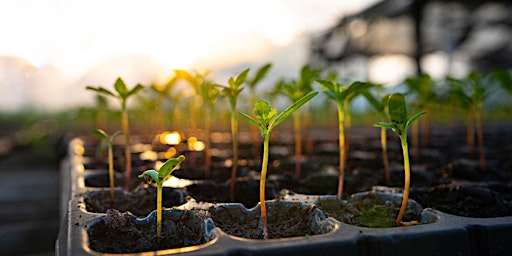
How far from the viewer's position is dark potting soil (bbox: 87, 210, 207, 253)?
70 centimetres

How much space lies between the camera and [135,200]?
1040 millimetres

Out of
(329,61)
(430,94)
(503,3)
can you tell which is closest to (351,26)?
(329,61)

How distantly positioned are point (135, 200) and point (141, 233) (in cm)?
32

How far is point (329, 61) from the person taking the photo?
8625mm

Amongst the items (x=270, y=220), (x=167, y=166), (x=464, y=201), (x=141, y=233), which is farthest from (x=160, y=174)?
(x=464, y=201)

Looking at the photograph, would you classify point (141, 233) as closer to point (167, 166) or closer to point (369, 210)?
point (167, 166)

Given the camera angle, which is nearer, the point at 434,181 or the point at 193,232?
the point at 193,232

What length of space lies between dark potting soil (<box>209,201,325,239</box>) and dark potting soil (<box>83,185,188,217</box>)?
161 millimetres

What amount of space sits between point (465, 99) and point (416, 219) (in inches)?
27.0

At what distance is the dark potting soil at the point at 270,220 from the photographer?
767 mm

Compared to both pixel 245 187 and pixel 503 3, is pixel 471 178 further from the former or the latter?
pixel 503 3

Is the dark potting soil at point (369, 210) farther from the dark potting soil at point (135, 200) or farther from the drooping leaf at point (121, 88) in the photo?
Result: the drooping leaf at point (121, 88)

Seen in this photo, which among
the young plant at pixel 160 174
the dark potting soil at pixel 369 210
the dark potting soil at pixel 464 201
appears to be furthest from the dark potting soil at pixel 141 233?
the dark potting soil at pixel 464 201

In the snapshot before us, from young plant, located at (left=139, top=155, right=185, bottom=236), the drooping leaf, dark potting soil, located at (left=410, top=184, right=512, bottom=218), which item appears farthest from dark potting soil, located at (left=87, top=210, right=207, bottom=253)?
dark potting soil, located at (left=410, top=184, right=512, bottom=218)
